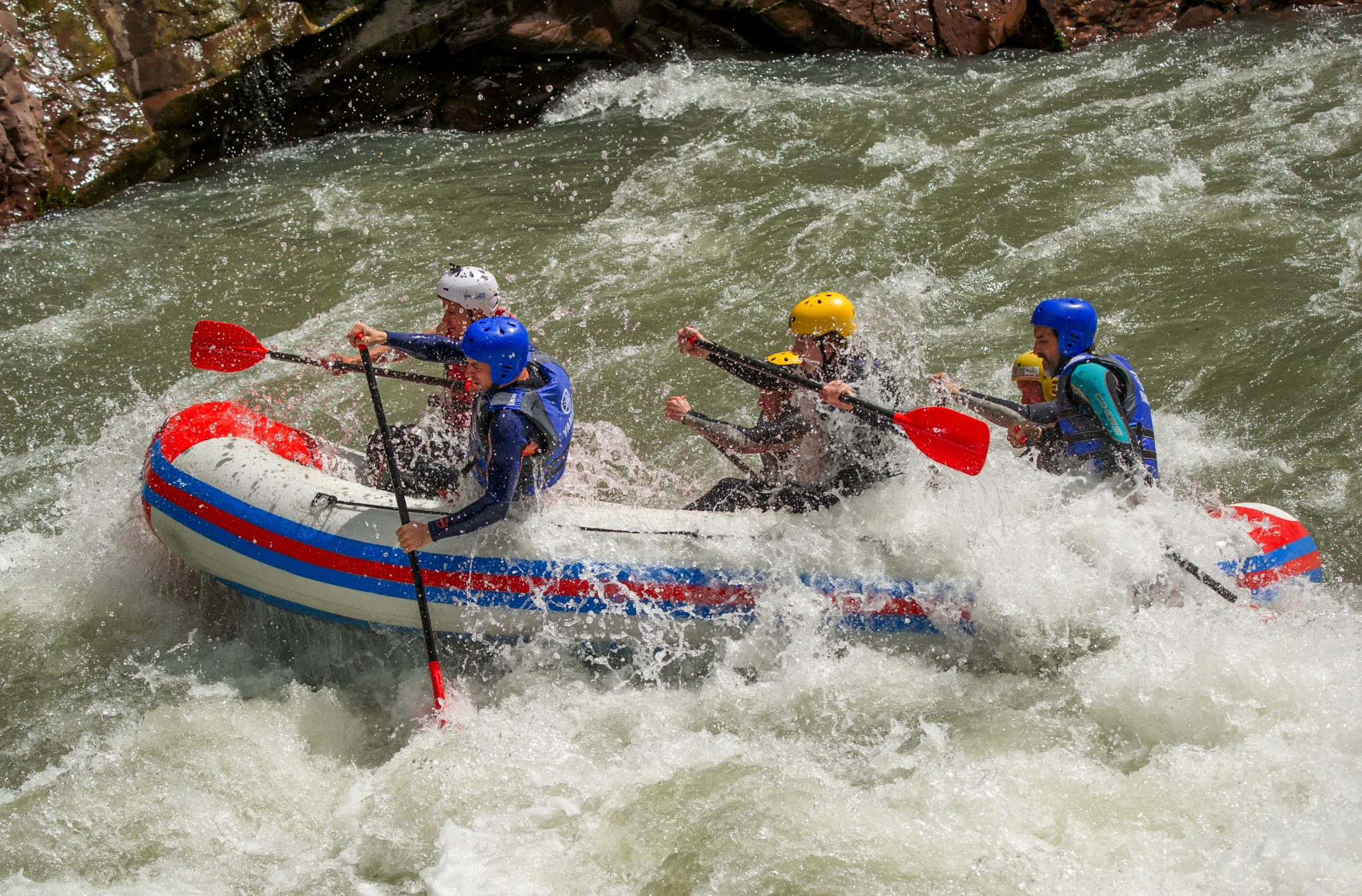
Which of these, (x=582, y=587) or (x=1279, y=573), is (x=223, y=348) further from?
(x=1279, y=573)

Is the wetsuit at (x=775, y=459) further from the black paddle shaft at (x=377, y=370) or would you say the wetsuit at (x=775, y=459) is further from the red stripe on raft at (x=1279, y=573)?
the red stripe on raft at (x=1279, y=573)

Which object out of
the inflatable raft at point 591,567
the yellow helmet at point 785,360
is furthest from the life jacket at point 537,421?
the yellow helmet at point 785,360

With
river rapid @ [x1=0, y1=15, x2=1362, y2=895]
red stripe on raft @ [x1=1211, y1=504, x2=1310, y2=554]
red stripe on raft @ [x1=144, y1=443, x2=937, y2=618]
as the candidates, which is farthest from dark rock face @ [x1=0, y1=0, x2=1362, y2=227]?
red stripe on raft @ [x1=1211, y1=504, x2=1310, y2=554]

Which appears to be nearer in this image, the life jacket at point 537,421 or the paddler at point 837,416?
the life jacket at point 537,421

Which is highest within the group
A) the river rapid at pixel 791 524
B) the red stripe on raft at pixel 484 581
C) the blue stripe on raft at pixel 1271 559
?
the red stripe on raft at pixel 484 581

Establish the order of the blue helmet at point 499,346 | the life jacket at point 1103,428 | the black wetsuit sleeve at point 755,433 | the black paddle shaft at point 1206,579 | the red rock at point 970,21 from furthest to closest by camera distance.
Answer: the red rock at point 970,21 < the black wetsuit sleeve at point 755,433 < the life jacket at point 1103,428 < the black paddle shaft at point 1206,579 < the blue helmet at point 499,346

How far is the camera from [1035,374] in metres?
5.19

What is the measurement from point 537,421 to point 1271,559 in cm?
320

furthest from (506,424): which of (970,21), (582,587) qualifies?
(970,21)

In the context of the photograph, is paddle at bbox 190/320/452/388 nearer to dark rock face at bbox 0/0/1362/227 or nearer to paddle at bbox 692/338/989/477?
paddle at bbox 692/338/989/477

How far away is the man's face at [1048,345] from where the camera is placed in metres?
4.97

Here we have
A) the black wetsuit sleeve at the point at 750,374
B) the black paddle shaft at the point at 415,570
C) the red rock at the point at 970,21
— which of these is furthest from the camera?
the red rock at the point at 970,21

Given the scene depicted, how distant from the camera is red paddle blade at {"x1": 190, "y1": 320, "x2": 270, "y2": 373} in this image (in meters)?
5.73

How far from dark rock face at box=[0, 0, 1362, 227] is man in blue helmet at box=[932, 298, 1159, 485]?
839 centimetres
